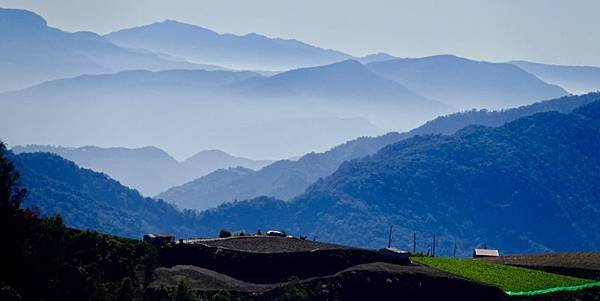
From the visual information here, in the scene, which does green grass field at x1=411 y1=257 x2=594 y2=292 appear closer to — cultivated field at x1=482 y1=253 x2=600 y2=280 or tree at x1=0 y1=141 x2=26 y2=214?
cultivated field at x1=482 y1=253 x2=600 y2=280

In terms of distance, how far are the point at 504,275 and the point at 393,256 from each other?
7564 millimetres

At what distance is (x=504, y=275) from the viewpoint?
70.4 metres

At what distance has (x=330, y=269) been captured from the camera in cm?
6488

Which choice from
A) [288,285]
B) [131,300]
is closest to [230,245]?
[288,285]

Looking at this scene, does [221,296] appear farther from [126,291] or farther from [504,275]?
[504,275]

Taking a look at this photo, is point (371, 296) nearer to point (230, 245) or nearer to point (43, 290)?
point (230, 245)

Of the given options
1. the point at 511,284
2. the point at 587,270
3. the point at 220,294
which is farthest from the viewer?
the point at 587,270

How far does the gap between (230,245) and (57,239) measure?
17.5 metres

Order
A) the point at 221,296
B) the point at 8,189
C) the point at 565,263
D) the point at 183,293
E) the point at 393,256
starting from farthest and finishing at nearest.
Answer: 1. the point at 565,263
2. the point at 393,256
3. the point at 221,296
4. the point at 183,293
5. the point at 8,189

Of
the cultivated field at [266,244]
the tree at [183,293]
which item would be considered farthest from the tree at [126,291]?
the cultivated field at [266,244]

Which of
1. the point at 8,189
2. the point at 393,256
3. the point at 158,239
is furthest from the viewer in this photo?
the point at 393,256

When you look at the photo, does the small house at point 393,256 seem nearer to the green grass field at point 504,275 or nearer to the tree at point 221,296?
the green grass field at point 504,275

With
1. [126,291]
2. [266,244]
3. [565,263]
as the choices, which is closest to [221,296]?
[126,291]

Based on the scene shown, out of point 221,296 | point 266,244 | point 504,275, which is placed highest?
point 266,244
